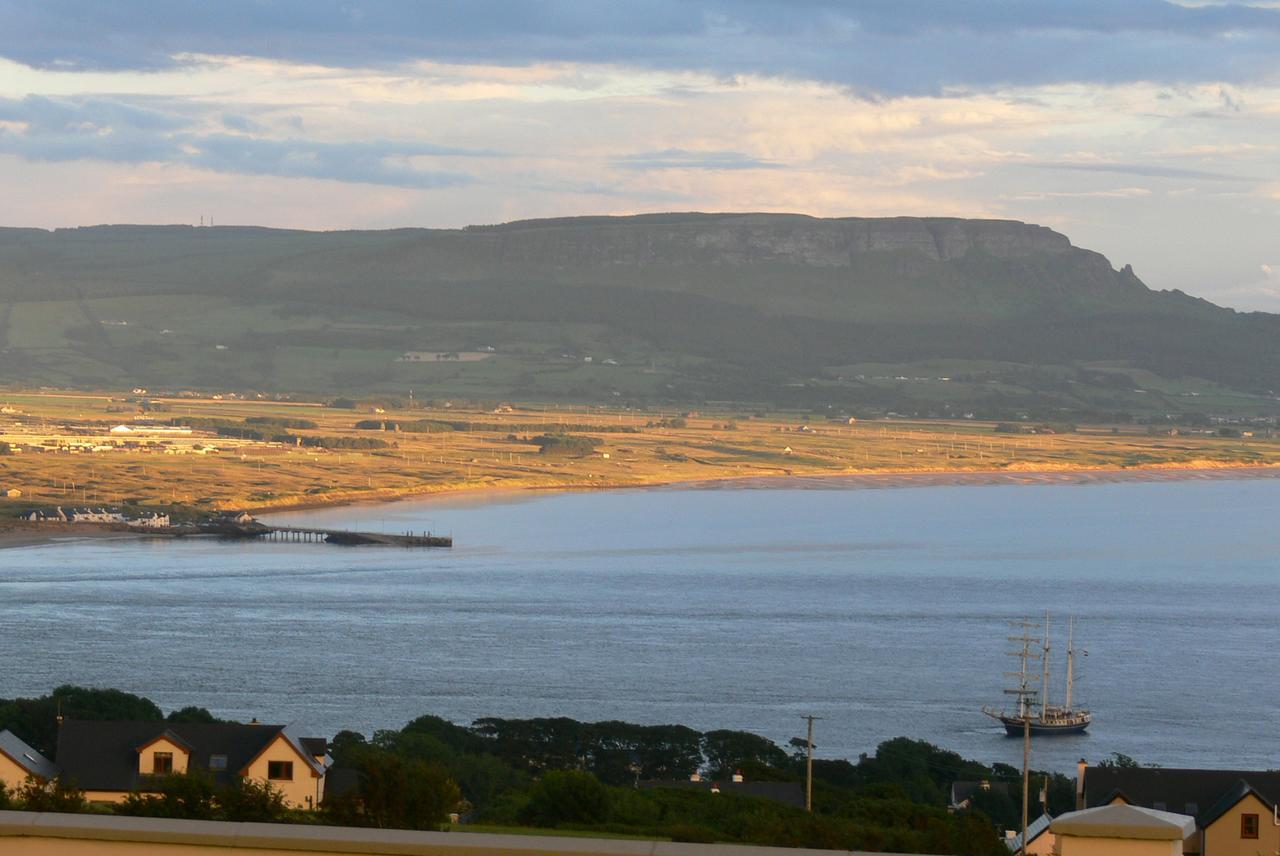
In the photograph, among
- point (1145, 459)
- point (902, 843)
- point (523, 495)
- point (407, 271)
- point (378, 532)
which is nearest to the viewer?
point (902, 843)

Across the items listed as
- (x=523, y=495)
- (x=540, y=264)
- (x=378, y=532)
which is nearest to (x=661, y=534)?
(x=378, y=532)

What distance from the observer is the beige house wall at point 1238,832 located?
50.4 feet

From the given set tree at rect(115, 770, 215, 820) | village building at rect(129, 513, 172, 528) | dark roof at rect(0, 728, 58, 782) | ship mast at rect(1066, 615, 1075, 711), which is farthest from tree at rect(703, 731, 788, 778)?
village building at rect(129, 513, 172, 528)

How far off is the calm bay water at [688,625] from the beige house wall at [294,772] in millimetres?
10371

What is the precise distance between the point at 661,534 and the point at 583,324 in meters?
110

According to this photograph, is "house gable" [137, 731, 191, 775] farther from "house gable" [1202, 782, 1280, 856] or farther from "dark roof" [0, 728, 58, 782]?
"house gable" [1202, 782, 1280, 856]

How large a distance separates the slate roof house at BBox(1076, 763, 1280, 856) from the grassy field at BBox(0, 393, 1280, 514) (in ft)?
199

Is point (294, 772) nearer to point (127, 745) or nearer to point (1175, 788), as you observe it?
point (127, 745)

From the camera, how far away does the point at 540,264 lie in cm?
19925

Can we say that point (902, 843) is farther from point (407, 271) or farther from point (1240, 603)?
point (407, 271)

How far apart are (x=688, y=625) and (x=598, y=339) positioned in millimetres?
130647

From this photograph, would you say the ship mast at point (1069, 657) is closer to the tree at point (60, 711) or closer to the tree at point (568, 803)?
the tree at point (60, 711)

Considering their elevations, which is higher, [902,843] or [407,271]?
[407,271]

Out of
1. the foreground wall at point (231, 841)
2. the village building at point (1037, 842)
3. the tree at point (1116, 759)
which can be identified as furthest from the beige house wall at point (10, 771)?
the tree at point (1116, 759)
